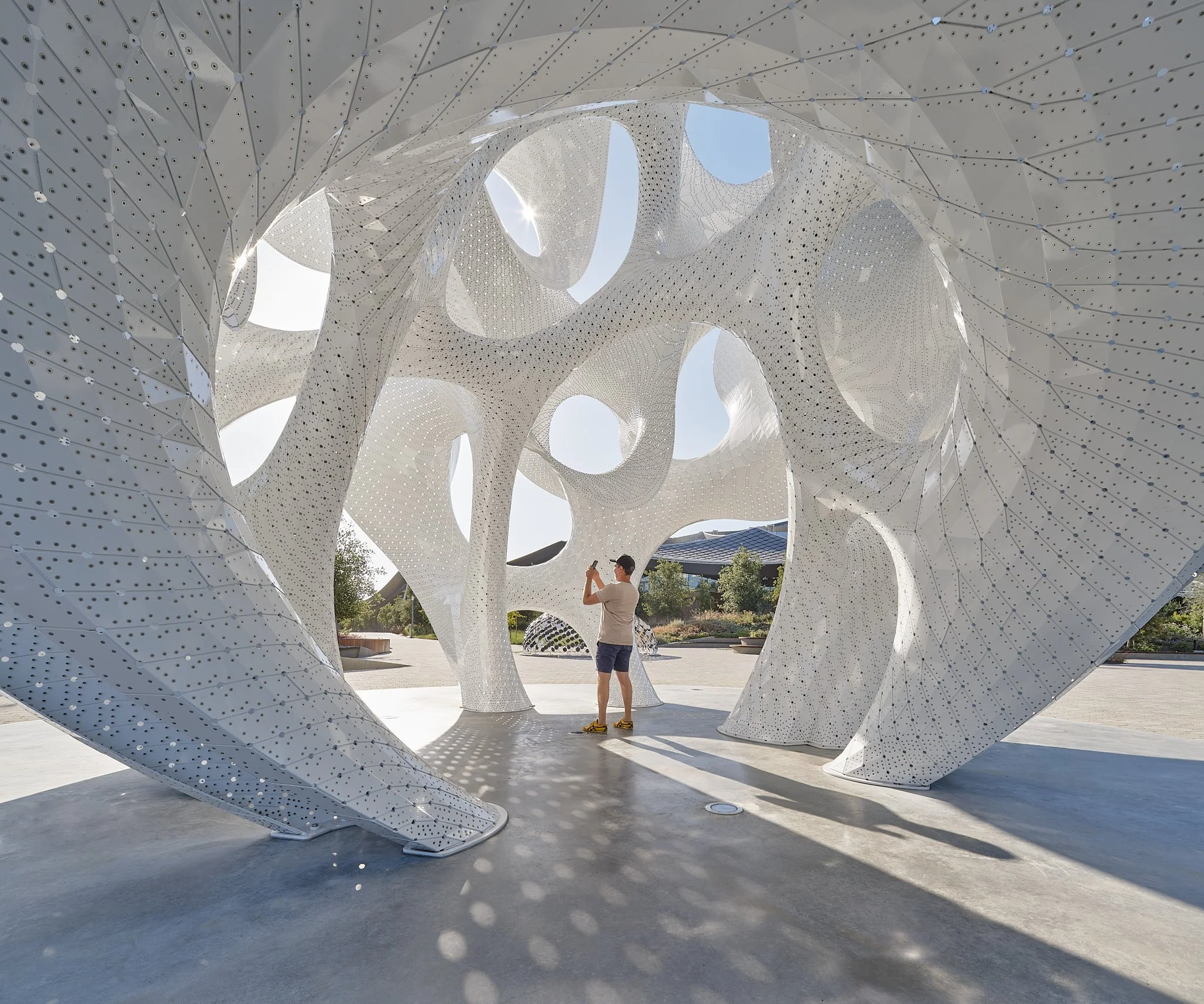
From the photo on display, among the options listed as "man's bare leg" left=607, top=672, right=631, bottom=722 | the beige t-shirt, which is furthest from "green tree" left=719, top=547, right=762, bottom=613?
the beige t-shirt

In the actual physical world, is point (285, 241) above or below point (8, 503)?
above

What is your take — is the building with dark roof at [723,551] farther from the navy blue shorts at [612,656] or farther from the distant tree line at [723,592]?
the navy blue shorts at [612,656]

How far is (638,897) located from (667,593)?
1273 inches

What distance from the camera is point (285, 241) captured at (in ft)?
38.9

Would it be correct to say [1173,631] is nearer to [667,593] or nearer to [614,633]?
[667,593]

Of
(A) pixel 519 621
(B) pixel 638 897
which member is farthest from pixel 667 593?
(B) pixel 638 897

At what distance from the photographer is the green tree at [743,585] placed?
3447 centimetres

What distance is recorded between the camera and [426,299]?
6.12 m

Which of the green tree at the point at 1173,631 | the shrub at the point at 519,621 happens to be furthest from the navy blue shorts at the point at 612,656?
the shrub at the point at 519,621

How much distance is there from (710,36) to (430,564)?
9391 mm

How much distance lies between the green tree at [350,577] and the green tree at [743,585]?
16.6 meters

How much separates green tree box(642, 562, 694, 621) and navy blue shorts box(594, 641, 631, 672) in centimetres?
2763

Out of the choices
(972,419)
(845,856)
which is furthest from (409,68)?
(845,856)

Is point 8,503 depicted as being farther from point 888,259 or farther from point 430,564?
point 888,259
